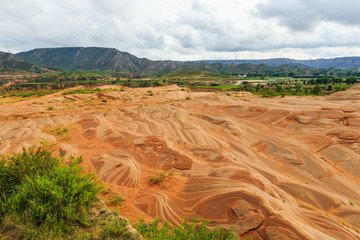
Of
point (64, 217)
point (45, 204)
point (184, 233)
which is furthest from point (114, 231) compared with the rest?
point (45, 204)

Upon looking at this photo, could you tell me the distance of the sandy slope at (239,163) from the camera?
7.41 meters

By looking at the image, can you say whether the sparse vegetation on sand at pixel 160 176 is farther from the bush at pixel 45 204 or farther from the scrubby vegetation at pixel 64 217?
the bush at pixel 45 204

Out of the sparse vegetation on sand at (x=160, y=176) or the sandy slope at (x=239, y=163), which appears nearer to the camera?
the sandy slope at (x=239, y=163)

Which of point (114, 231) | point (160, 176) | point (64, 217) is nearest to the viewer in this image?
point (114, 231)

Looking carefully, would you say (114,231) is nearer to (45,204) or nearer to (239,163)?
(45,204)

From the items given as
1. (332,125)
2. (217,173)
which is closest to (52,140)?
(217,173)

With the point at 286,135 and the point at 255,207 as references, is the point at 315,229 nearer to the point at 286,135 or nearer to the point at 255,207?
the point at 255,207

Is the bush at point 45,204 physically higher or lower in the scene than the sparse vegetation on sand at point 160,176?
higher

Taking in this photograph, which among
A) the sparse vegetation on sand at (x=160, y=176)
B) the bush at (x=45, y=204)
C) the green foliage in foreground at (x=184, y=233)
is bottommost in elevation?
the sparse vegetation on sand at (x=160, y=176)

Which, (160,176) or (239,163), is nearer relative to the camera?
(160,176)

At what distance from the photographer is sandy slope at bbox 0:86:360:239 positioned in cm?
741

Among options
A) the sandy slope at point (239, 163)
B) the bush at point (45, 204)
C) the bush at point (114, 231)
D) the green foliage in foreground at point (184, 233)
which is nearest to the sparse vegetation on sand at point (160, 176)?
the sandy slope at point (239, 163)

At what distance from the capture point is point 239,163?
41.8 feet

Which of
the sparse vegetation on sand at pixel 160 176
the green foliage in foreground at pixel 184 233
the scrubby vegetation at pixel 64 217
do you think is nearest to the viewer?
the green foliage in foreground at pixel 184 233
